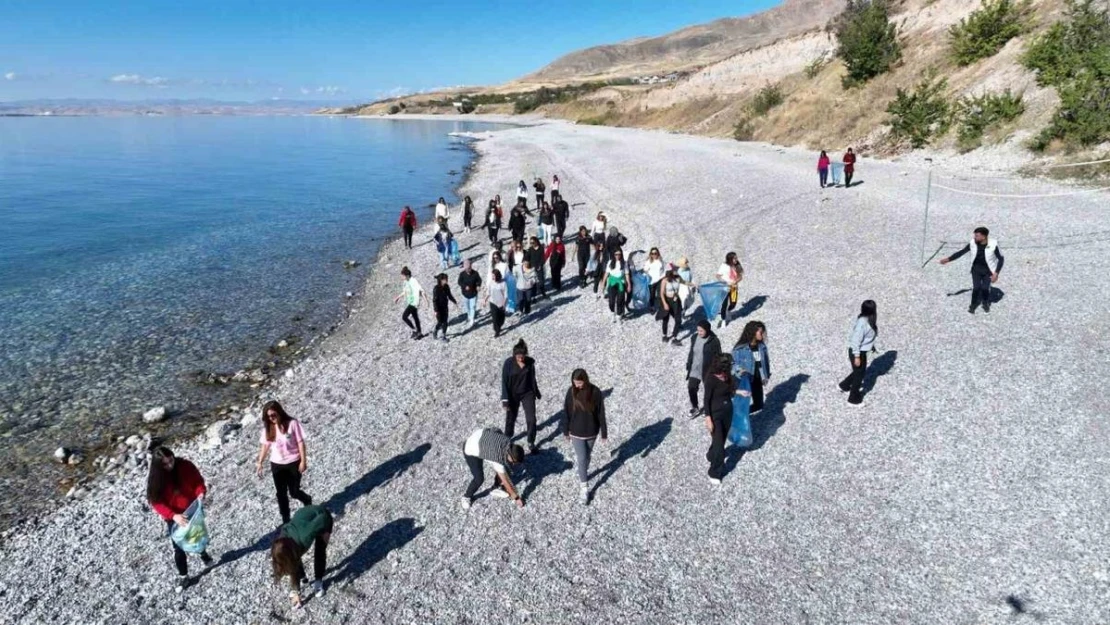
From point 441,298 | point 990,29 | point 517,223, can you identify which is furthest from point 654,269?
point 990,29

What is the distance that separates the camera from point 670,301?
44.3ft

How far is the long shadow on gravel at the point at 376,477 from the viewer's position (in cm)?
933

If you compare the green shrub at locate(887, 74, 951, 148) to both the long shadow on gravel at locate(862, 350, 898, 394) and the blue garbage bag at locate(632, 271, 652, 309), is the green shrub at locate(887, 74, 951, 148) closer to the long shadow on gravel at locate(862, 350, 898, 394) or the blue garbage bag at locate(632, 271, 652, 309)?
the blue garbage bag at locate(632, 271, 652, 309)

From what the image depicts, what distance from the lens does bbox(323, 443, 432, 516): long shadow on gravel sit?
30.6ft

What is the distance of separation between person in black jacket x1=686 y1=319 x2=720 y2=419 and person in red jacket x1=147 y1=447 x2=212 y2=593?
723 cm

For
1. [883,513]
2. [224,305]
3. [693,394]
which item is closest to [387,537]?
[693,394]

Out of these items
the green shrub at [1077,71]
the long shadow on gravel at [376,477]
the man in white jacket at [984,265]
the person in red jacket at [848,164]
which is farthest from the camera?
the person in red jacket at [848,164]

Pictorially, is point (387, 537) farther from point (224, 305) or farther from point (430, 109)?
point (430, 109)

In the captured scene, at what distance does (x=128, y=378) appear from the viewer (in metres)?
15.2

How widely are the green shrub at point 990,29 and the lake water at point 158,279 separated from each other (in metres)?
33.6

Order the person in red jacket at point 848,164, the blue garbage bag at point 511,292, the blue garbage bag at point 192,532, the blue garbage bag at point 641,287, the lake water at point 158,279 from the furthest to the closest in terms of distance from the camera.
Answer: the person in red jacket at point 848,164
the blue garbage bag at point 511,292
the blue garbage bag at point 641,287
the lake water at point 158,279
the blue garbage bag at point 192,532

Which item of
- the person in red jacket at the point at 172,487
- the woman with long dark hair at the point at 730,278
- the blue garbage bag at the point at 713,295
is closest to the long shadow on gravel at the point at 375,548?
the person in red jacket at the point at 172,487

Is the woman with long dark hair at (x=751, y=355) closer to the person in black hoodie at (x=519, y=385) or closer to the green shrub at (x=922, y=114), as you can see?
the person in black hoodie at (x=519, y=385)

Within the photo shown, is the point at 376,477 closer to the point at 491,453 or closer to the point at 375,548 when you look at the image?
the point at 375,548
